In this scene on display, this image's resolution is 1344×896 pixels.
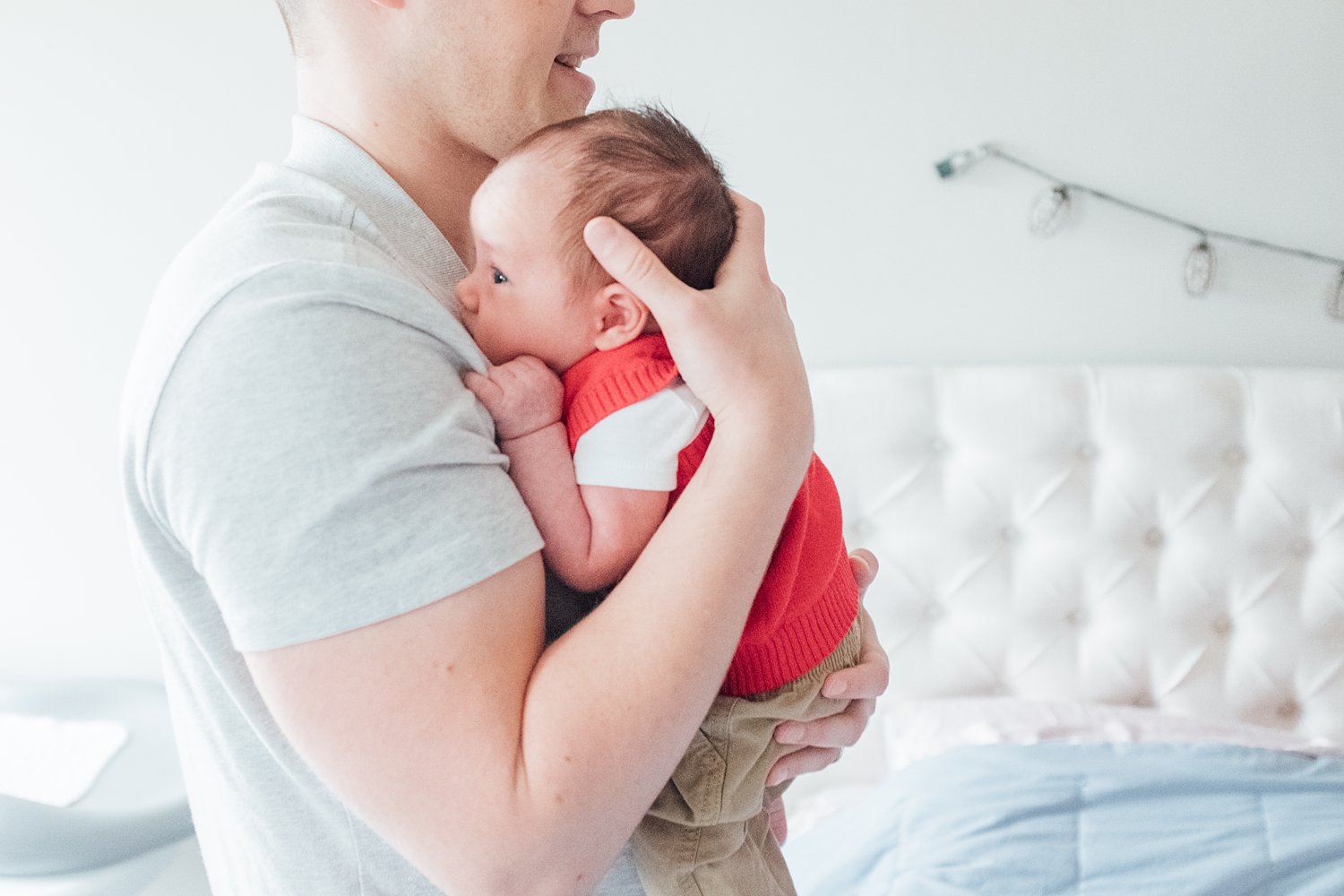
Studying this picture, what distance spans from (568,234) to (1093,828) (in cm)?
135

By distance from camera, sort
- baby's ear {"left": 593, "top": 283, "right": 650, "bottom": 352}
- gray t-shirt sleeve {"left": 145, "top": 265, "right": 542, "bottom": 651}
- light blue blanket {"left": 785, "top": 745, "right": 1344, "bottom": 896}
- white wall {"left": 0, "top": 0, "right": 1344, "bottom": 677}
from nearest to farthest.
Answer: gray t-shirt sleeve {"left": 145, "top": 265, "right": 542, "bottom": 651} < baby's ear {"left": 593, "top": 283, "right": 650, "bottom": 352} < light blue blanket {"left": 785, "top": 745, "right": 1344, "bottom": 896} < white wall {"left": 0, "top": 0, "right": 1344, "bottom": 677}

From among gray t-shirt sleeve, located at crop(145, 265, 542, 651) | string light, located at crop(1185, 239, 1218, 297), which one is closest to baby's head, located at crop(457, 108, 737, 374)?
gray t-shirt sleeve, located at crop(145, 265, 542, 651)

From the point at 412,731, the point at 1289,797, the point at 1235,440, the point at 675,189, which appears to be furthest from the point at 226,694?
the point at 1235,440

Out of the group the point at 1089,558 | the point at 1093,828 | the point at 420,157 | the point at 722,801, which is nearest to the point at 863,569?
the point at 722,801

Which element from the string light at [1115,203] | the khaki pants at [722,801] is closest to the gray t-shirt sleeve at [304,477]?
the khaki pants at [722,801]

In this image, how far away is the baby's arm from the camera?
0.69 metres

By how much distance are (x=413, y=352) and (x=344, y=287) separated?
0.05 m

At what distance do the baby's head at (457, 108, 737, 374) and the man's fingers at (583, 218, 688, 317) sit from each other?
0.18 ft

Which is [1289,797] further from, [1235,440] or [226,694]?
[226,694]

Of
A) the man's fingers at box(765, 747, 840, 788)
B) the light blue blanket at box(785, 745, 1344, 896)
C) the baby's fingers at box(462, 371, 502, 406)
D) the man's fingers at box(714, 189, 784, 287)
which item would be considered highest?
the man's fingers at box(714, 189, 784, 287)

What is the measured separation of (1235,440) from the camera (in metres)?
1.93

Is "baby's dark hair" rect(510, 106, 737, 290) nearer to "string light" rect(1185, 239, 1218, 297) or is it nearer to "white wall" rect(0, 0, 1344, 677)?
"white wall" rect(0, 0, 1344, 677)

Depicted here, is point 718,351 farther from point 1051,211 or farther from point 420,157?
point 1051,211

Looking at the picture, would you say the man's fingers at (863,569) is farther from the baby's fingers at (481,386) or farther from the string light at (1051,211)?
the string light at (1051,211)
